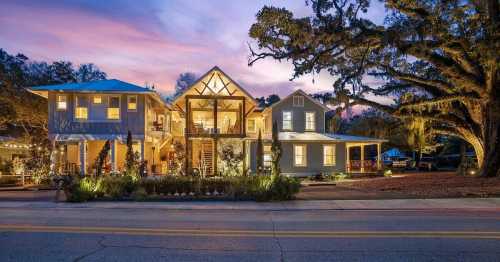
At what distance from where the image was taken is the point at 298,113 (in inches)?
1241

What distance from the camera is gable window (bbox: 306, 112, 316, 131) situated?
31828 millimetres

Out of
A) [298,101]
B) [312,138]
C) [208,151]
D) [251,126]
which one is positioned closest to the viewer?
[312,138]

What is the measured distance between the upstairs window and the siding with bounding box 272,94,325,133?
0.25 meters

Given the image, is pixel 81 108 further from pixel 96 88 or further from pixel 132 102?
pixel 132 102

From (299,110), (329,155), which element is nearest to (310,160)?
(329,155)

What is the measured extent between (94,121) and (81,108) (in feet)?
4.08

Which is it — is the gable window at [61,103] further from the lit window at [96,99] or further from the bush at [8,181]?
the bush at [8,181]

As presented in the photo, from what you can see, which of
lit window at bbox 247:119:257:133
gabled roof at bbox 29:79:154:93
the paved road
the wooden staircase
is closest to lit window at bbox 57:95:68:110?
gabled roof at bbox 29:79:154:93

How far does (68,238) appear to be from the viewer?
27.4ft

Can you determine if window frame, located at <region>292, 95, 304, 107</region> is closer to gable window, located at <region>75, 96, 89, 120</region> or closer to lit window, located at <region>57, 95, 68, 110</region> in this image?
gable window, located at <region>75, 96, 89, 120</region>

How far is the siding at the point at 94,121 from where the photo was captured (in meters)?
25.7

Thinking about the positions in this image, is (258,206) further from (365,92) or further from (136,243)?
(365,92)

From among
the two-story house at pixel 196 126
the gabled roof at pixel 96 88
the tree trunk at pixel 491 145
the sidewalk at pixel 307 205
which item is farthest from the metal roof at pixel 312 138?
the sidewalk at pixel 307 205

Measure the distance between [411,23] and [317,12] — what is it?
4113mm
